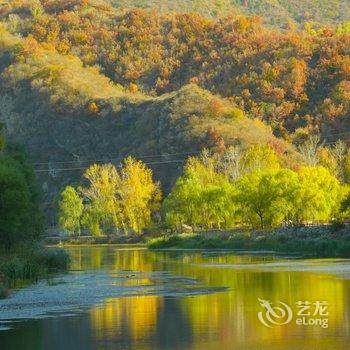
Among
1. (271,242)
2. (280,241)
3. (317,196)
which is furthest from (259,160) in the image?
(280,241)

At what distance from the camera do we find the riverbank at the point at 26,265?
43.2 meters

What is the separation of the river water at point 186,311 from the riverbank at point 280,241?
43.3 ft

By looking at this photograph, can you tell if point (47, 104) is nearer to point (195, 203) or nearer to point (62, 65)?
Answer: point (62, 65)

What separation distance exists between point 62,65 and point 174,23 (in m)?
28.7

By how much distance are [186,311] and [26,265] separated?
1833 centimetres

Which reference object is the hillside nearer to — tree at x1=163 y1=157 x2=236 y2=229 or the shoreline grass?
tree at x1=163 y1=157 x2=236 y2=229

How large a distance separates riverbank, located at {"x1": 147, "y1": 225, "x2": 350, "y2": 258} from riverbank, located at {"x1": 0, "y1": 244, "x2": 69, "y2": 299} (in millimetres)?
16813

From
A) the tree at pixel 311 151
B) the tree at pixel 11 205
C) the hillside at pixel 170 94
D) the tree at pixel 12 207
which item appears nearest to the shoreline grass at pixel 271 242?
the tree at pixel 12 207

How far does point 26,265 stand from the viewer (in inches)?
1828

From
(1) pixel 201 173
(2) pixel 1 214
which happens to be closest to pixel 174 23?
(1) pixel 201 173

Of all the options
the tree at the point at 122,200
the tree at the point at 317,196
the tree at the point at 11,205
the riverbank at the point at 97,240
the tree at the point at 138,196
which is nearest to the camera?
the tree at the point at 11,205

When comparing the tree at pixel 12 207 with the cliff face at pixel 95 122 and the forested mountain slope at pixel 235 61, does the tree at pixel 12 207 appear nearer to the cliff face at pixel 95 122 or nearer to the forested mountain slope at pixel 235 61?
the cliff face at pixel 95 122

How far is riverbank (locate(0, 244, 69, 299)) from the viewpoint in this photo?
43.2m

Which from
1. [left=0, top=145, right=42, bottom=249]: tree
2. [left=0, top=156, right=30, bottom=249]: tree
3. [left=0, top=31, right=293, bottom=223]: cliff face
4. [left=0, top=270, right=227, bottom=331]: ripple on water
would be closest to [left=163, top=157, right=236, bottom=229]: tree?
[left=0, top=31, right=293, bottom=223]: cliff face
